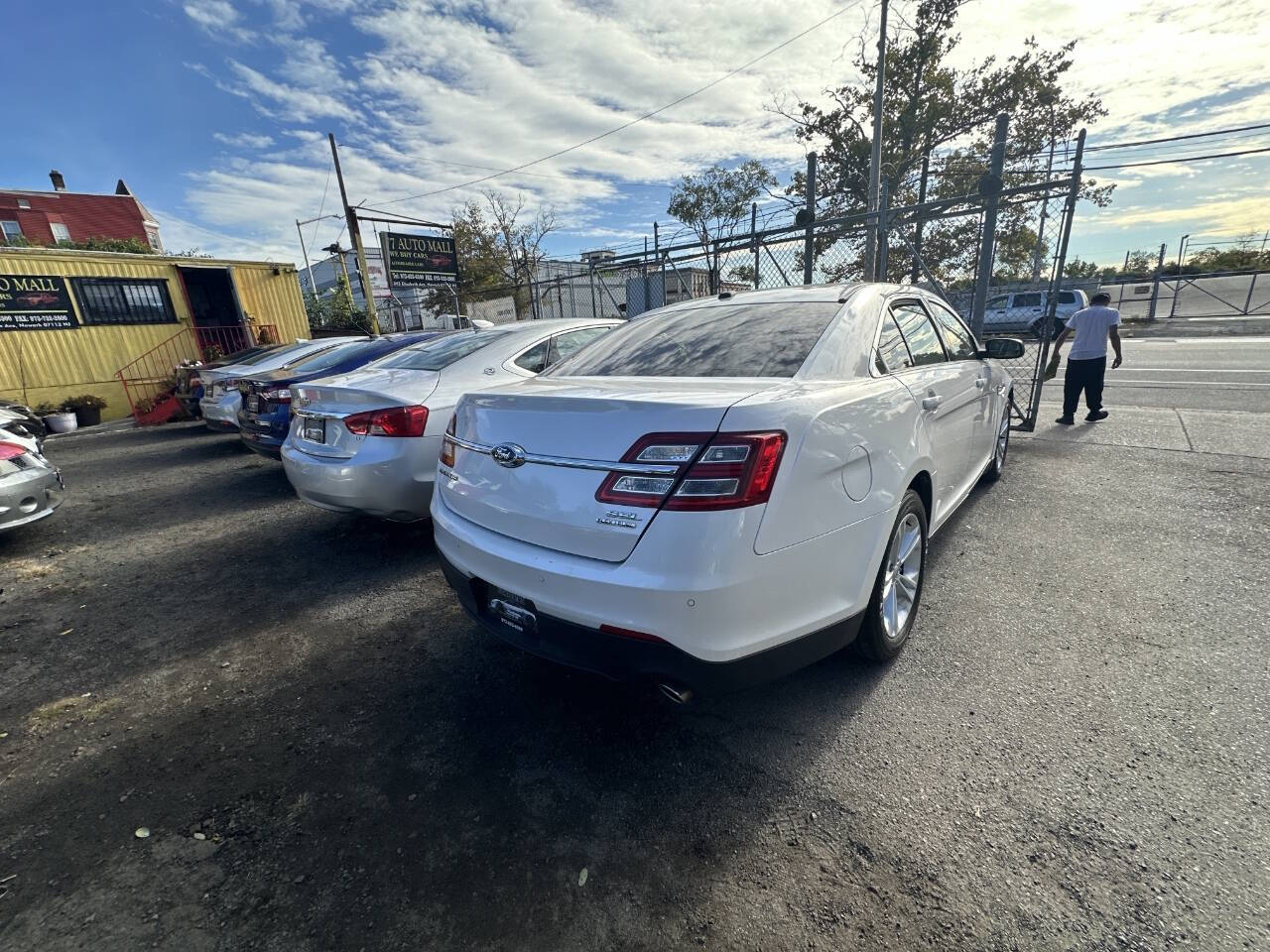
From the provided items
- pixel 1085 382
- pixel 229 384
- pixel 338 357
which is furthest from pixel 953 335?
pixel 229 384

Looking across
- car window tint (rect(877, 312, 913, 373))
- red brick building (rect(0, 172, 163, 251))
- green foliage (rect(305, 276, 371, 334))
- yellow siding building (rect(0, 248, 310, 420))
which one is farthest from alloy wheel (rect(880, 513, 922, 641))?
red brick building (rect(0, 172, 163, 251))

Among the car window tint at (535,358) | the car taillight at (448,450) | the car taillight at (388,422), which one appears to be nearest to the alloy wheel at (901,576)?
the car taillight at (448,450)

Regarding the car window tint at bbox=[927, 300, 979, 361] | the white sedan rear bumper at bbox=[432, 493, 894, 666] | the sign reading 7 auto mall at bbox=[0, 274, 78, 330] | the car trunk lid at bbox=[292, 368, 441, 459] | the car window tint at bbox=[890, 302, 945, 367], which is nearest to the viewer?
the white sedan rear bumper at bbox=[432, 493, 894, 666]

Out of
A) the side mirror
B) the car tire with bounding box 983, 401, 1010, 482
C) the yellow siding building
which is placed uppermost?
the yellow siding building

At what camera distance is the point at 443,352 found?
4543 mm

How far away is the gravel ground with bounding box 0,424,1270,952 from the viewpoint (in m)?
1.50

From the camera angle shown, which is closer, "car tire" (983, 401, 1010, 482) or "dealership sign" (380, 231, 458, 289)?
"car tire" (983, 401, 1010, 482)

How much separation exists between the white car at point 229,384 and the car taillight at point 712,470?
7119 millimetres

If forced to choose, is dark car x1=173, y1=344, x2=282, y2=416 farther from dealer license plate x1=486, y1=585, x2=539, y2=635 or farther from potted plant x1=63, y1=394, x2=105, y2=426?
dealer license plate x1=486, y1=585, x2=539, y2=635

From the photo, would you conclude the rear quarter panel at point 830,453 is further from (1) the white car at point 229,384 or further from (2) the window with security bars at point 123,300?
(2) the window with security bars at point 123,300

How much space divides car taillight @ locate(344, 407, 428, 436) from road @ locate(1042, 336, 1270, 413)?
8689 millimetres

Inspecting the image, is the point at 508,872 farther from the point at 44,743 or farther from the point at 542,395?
the point at 44,743

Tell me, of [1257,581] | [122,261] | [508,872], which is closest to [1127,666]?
[1257,581]

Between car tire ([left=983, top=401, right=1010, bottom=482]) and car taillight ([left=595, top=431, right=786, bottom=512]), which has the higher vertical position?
car taillight ([left=595, top=431, right=786, bottom=512])
